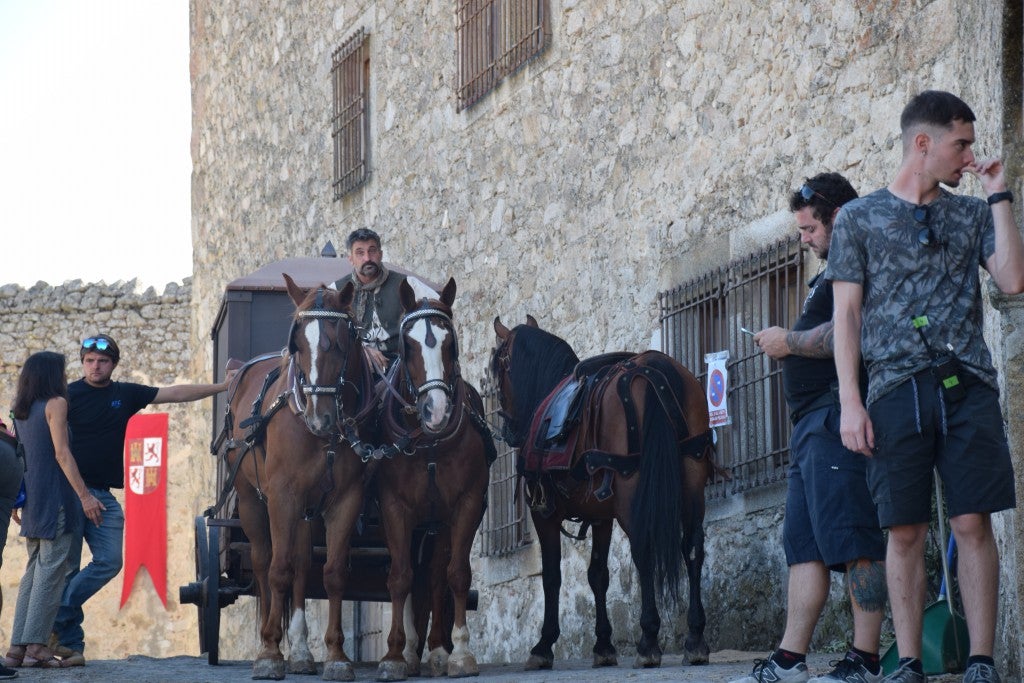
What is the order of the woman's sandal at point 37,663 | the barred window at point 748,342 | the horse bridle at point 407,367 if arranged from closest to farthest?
1. the horse bridle at point 407,367
2. the woman's sandal at point 37,663
3. the barred window at point 748,342

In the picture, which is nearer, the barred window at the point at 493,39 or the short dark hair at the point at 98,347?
the short dark hair at the point at 98,347

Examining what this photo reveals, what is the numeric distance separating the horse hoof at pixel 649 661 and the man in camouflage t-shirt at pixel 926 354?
304 centimetres

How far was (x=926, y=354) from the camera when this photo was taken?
4.82 meters

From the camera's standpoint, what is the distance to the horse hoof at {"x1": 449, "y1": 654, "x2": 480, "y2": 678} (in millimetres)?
7797

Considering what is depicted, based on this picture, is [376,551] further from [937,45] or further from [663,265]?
[937,45]

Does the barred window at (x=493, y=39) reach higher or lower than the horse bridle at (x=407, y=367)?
higher

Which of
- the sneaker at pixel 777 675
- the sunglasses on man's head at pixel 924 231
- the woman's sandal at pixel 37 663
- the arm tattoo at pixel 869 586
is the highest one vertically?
the sunglasses on man's head at pixel 924 231

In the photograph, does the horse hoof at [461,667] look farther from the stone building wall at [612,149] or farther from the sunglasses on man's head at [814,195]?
the sunglasses on man's head at [814,195]

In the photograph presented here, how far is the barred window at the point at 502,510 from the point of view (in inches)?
468

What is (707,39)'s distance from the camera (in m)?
9.75

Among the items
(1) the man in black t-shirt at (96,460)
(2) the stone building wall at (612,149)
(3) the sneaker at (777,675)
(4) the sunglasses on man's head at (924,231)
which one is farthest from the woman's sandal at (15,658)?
(4) the sunglasses on man's head at (924,231)

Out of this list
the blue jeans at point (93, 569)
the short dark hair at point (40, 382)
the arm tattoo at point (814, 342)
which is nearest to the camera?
the arm tattoo at point (814, 342)

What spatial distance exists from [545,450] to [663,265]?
203cm

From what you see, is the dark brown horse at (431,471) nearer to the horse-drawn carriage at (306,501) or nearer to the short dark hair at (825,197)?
the horse-drawn carriage at (306,501)
